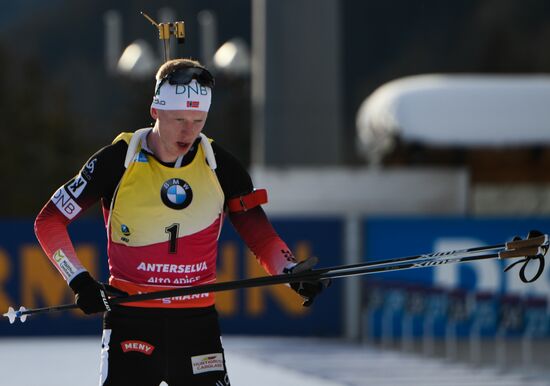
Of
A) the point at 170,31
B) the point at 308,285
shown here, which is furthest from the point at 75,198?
the point at 308,285

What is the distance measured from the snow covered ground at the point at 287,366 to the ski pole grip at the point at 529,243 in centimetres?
655

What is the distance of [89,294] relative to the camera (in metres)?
6.71

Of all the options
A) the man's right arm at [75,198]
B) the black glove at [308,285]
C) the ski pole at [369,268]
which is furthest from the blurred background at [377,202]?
the man's right arm at [75,198]

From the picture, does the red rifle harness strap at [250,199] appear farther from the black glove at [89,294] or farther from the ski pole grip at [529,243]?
the ski pole grip at [529,243]

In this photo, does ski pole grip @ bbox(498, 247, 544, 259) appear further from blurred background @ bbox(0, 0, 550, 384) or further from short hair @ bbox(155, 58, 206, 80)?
blurred background @ bbox(0, 0, 550, 384)

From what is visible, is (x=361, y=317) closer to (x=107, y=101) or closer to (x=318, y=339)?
(x=318, y=339)

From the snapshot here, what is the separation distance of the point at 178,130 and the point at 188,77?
269mm

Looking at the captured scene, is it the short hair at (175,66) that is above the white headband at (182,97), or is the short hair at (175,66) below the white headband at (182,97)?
above

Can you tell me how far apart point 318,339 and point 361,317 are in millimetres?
539

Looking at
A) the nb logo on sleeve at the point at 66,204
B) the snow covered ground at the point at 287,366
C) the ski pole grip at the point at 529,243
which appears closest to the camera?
the ski pole grip at the point at 529,243

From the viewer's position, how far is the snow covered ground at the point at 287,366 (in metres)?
13.5

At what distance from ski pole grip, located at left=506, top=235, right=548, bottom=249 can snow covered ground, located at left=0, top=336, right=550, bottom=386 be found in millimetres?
6551

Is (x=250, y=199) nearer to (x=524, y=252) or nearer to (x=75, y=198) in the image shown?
(x=75, y=198)

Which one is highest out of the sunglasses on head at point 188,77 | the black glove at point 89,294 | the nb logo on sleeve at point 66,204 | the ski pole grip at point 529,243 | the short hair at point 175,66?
the short hair at point 175,66
